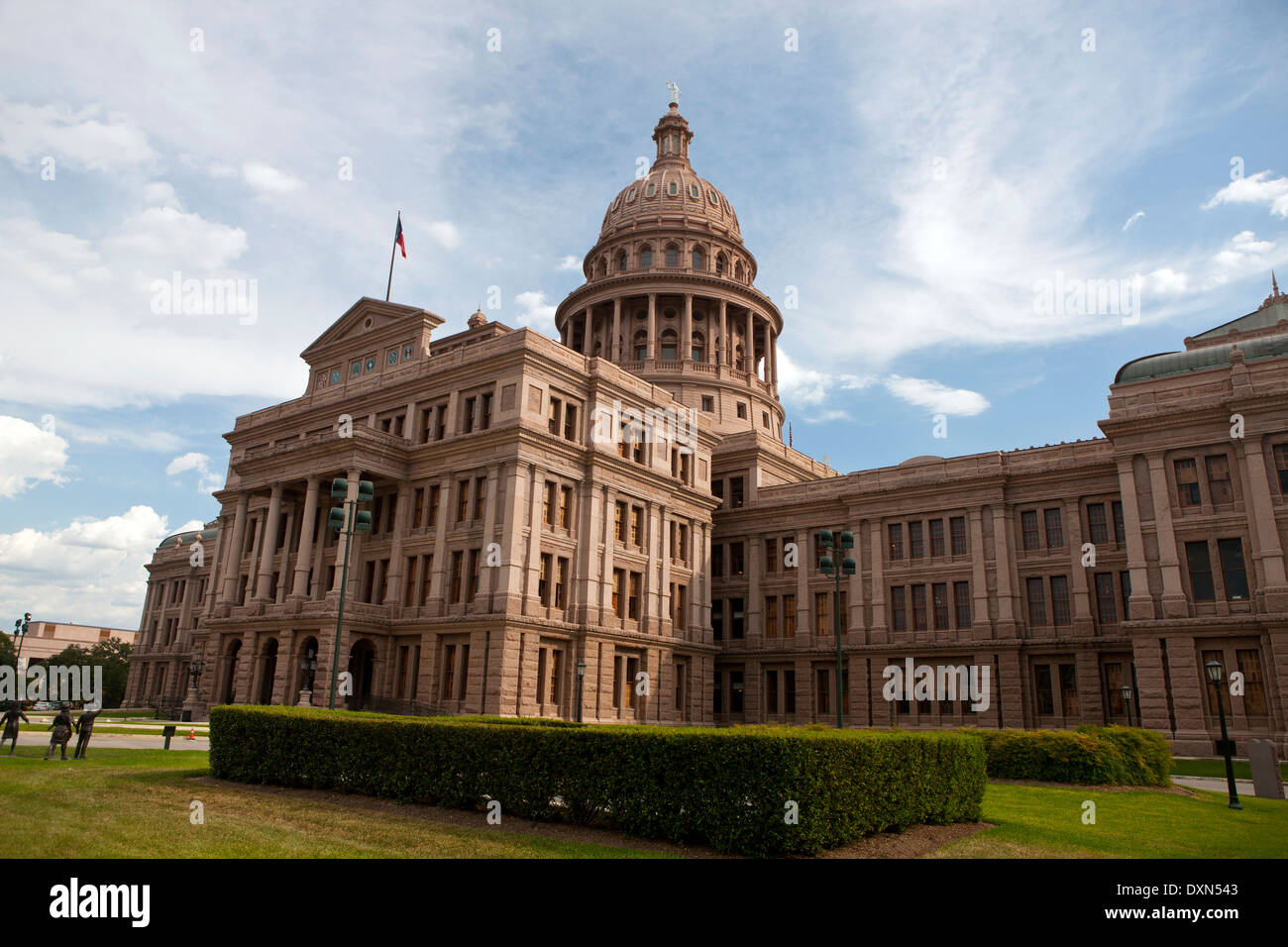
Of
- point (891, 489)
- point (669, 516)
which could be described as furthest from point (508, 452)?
point (891, 489)

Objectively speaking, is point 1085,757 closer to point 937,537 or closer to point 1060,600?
point 1060,600

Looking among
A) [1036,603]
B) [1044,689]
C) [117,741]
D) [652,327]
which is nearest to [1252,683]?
[1044,689]

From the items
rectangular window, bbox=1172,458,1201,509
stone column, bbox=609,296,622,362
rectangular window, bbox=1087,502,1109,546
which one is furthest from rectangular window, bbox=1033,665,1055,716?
stone column, bbox=609,296,622,362

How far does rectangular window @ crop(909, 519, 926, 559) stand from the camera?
50625mm

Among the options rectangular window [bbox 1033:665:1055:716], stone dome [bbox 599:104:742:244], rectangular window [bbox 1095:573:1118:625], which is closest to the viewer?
rectangular window [bbox 1095:573:1118:625]

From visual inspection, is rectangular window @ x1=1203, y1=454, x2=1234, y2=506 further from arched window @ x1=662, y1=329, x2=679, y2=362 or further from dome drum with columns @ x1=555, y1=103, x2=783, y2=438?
arched window @ x1=662, y1=329, x2=679, y2=362

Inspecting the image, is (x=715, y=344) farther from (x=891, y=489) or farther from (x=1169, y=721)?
(x=1169, y=721)

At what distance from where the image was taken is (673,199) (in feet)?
267

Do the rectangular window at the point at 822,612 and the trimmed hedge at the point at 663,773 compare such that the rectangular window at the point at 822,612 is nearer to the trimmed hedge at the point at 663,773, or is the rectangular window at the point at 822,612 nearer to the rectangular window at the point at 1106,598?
the rectangular window at the point at 1106,598

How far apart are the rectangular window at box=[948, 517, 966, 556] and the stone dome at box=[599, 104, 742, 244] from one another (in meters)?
40.2

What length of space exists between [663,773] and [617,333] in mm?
62896

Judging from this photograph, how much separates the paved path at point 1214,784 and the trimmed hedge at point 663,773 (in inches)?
507
